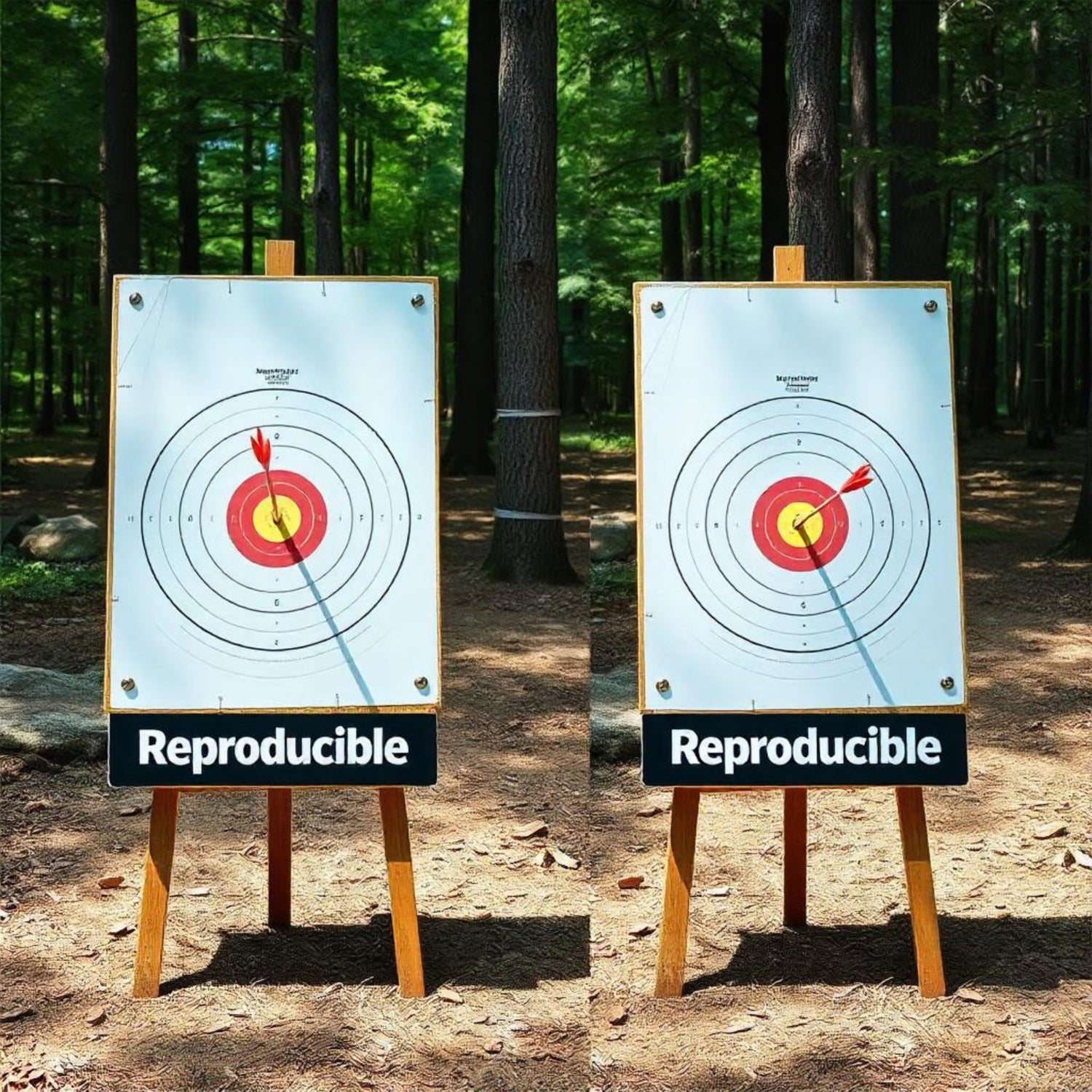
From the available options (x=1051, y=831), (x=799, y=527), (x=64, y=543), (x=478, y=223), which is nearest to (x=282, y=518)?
(x=799, y=527)

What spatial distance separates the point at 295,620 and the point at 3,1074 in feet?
3.99

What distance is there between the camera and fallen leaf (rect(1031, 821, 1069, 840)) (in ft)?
15.1

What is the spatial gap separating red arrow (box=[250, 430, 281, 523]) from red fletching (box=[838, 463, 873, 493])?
1445 mm

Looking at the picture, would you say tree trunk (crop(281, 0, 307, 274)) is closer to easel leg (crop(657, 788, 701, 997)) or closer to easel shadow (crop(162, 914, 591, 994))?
→ easel shadow (crop(162, 914, 591, 994))

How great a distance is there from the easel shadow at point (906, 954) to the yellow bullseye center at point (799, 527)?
3.74 feet

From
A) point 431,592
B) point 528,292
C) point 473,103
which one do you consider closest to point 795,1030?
point 431,592

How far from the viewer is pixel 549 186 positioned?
8.64m

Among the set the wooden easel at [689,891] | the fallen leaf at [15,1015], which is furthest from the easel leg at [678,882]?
the fallen leaf at [15,1015]

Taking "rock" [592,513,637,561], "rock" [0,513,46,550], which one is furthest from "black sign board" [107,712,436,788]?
"rock" [0,513,46,550]

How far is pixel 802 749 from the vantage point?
3395 mm

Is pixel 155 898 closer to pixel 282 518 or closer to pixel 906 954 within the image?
pixel 282 518

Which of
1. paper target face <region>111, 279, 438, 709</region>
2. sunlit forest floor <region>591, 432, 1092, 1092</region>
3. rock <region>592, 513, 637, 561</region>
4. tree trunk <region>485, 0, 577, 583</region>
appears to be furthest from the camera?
rock <region>592, 513, 637, 561</region>

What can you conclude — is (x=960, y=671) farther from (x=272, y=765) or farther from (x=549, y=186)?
(x=549, y=186)

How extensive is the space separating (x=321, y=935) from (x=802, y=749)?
1493mm
